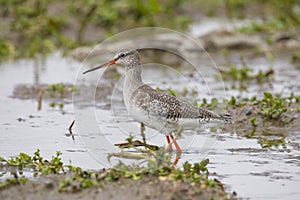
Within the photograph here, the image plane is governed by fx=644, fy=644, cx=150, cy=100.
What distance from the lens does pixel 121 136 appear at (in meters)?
8.68

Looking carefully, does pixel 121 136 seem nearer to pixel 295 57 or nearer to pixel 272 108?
pixel 272 108

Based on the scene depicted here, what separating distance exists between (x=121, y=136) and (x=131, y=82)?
1192 millimetres

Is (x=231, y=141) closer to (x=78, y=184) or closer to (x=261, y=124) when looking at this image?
(x=261, y=124)

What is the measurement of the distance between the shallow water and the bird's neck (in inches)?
28.7

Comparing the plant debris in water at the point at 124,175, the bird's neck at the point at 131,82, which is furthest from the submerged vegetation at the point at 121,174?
the bird's neck at the point at 131,82

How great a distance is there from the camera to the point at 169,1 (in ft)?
65.1

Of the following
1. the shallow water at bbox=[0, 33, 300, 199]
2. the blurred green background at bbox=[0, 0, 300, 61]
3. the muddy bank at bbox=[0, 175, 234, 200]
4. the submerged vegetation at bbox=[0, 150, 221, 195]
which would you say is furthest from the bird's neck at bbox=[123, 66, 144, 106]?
the blurred green background at bbox=[0, 0, 300, 61]

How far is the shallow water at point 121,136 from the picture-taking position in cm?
685

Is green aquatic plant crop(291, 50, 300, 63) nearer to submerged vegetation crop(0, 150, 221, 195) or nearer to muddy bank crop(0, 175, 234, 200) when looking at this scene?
submerged vegetation crop(0, 150, 221, 195)

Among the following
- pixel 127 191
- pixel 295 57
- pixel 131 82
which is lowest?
pixel 127 191

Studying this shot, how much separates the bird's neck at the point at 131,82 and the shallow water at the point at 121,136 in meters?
0.73

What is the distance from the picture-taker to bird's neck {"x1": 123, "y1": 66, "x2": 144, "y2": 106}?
7598 mm

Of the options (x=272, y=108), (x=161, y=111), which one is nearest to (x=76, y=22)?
(x=272, y=108)

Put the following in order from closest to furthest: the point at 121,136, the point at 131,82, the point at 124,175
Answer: the point at 124,175 < the point at 131,82 < the point at 121,136
